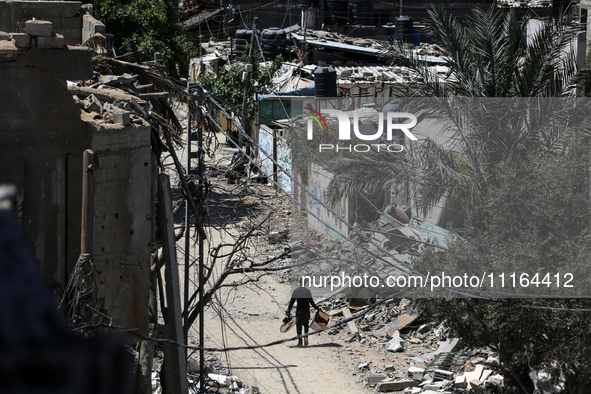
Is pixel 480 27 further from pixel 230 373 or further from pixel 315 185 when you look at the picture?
pixel 315 185

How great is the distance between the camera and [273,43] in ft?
111

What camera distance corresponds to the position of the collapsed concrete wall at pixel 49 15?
12.9 meters

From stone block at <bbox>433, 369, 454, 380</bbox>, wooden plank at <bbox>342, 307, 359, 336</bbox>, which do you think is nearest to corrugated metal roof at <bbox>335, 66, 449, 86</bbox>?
wooden plank at <bbox>342, 307, 359, 336</bbox>

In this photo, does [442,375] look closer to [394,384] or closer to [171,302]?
[394,384]

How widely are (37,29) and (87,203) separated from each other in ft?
5.06

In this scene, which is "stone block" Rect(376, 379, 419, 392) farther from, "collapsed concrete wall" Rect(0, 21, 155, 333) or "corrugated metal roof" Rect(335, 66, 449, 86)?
"corrugated metal roof" Rect(335, 66, 449, 86)

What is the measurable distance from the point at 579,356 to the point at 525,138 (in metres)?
3.28

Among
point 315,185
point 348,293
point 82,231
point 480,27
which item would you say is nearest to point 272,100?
point 315,185

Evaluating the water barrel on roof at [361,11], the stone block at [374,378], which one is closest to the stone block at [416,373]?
the stone block at [374,378]

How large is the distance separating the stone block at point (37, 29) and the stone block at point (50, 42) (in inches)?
1.7

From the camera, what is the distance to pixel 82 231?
6391 mm

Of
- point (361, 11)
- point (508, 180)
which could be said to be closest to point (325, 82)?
point (508, 180)

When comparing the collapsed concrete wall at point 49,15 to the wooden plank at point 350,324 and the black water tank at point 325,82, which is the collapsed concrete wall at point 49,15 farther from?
the black water tank at point 325,82

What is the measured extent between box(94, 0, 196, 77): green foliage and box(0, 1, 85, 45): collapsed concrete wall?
12013 mm
